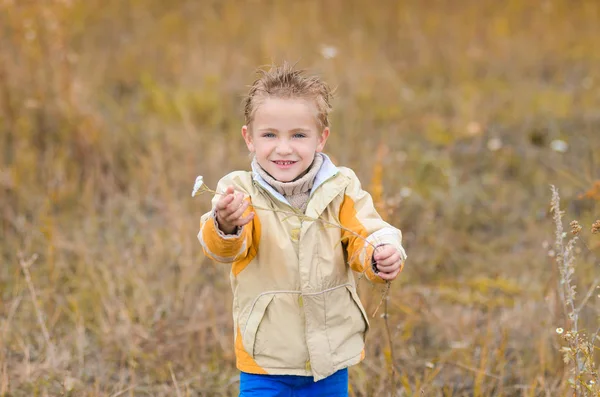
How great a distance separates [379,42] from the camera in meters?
6.98

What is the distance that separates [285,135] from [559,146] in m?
3.44

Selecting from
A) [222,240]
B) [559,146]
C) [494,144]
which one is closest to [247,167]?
[494,144]

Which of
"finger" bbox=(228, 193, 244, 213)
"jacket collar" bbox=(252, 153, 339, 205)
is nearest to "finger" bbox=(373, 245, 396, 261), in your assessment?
"jacket collar" bbox=(252, 153, 339, 205)

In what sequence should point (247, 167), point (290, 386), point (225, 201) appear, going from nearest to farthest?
point (225, 201) → point (290, 386) → point (247, 167)

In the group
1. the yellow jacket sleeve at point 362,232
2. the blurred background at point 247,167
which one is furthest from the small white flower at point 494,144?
the yellow jacket sleeve at point 362,232

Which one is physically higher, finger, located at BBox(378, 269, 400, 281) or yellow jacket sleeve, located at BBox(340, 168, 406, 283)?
yellow jacket sleeve, located at BBox(340, 168, 406, 283)

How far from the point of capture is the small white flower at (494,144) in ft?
16.4

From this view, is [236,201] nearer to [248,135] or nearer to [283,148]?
[283,148]

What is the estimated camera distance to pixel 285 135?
205cm

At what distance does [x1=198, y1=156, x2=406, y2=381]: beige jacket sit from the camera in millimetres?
2062

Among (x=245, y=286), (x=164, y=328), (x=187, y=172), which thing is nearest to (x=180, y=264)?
(x=164, y=328)

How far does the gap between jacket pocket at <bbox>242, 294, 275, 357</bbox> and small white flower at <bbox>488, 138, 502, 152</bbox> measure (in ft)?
10.5

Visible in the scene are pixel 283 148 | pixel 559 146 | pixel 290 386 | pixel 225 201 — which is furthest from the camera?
pixel 559 146

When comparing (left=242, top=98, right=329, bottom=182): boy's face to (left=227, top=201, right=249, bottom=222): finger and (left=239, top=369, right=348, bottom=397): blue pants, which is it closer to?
(left=227, top=201, right=249, bottom=222): finger
